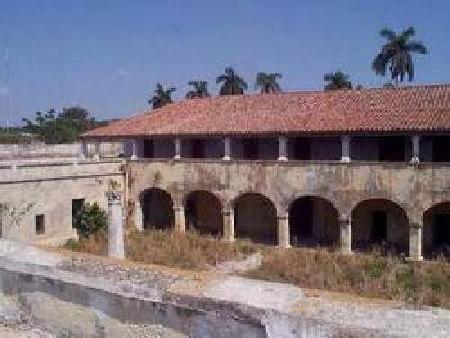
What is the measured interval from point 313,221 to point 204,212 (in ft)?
19.4

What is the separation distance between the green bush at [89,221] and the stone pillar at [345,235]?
10.7 metres

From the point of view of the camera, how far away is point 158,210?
30766 mm

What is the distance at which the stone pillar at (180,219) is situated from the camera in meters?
27.8

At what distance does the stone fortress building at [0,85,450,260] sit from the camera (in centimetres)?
2247

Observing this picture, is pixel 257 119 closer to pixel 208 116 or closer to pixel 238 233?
pixel 208 116

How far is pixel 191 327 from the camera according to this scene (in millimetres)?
4750

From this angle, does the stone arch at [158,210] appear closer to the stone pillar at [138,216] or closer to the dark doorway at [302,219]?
the stone pillar at [138,216]

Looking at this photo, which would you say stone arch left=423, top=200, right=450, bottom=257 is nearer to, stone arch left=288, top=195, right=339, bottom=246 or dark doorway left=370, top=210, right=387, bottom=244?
dark doorway left=370, top=210, right=387, bottom=244

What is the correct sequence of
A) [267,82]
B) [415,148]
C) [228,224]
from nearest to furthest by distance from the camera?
1. [415,148]
2. [228,224]
3. [267,82]

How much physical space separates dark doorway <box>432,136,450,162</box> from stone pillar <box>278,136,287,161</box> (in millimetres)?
6008

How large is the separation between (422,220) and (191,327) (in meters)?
19.5

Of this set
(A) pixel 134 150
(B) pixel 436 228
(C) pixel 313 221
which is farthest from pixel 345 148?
(A) pixel 134 150

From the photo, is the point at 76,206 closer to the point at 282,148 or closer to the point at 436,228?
the point at 282,148

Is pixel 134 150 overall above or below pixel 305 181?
above
